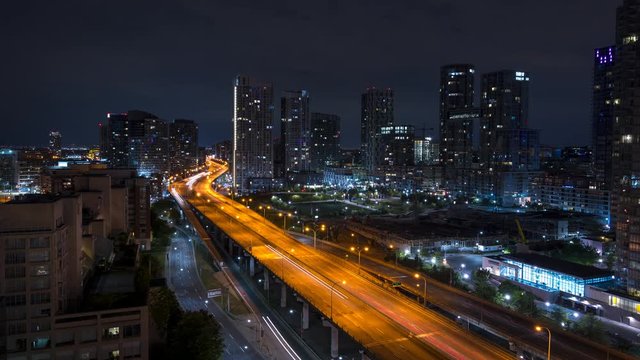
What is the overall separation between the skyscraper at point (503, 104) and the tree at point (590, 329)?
100689 mm

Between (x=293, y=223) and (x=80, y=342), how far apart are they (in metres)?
62.5

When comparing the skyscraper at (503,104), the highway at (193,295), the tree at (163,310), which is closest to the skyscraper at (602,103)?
the skyscraper at (503,104)

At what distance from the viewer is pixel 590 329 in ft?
108

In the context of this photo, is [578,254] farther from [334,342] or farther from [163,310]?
[163,310]

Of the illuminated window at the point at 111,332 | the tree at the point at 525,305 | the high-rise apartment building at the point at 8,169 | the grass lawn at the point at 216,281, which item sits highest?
the high-rise apartment building at the point at 8,169

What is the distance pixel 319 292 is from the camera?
37625 mm

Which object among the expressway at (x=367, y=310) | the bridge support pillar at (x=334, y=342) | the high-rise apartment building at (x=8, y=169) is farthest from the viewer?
the high-rise apartment building at (x=8, y=169)

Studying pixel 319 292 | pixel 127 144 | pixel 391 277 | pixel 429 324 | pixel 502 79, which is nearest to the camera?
pixel 429 324

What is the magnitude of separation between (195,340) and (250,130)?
385 feet

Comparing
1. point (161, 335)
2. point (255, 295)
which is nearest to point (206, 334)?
point (161, 335)

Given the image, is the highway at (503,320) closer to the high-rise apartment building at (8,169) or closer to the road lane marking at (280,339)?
the road lane marking at (280,339)

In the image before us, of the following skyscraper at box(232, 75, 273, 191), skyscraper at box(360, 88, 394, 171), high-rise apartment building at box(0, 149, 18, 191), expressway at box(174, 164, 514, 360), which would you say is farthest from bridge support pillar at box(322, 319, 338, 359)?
skyscraper at box(360, 88, 394, 171)

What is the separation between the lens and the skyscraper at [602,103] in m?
116

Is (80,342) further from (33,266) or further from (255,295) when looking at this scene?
(255,295)
